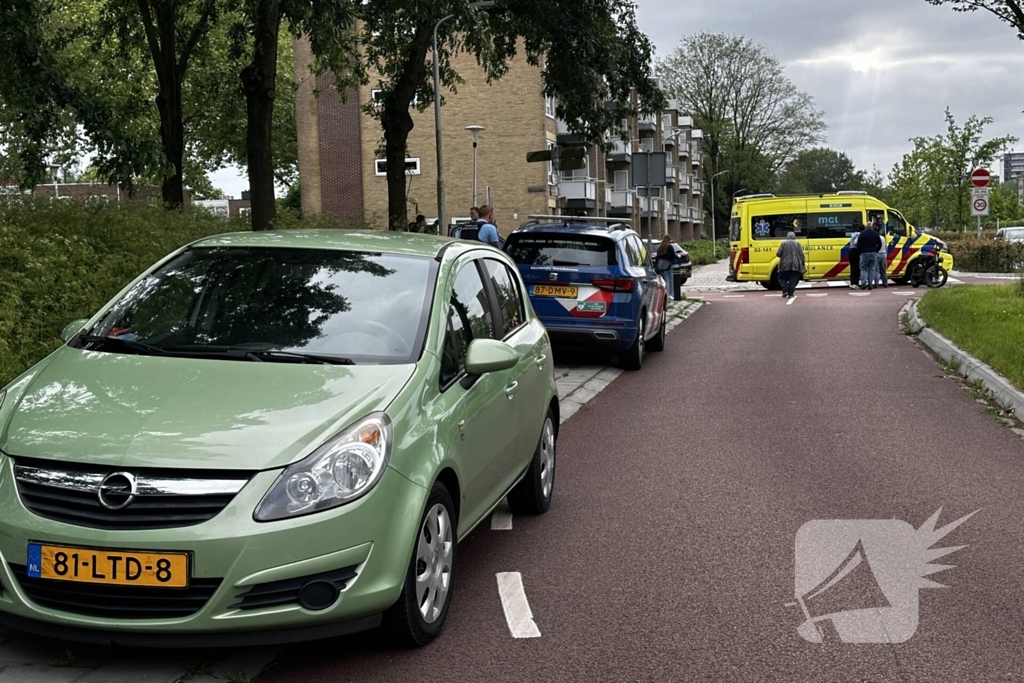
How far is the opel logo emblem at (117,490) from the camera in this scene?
13.0 feet

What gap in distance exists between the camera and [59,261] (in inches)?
447

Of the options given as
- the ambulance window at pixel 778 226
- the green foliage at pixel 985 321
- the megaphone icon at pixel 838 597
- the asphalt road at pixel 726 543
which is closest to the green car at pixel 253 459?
the asphalt road at pixel 726 543

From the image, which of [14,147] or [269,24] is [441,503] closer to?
[269,24]

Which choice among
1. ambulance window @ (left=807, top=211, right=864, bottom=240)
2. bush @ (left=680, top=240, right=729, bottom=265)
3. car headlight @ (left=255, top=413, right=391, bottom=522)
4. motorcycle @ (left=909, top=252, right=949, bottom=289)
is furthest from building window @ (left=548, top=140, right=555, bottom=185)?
car headlight @ (left=255, top=413, right=391, bottom=522)

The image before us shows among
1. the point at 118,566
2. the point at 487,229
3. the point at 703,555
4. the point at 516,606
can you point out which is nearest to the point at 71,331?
the point at 118,566

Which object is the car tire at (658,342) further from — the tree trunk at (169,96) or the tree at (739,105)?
the tree at (739,105)

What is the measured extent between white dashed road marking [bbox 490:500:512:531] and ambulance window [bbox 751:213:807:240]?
89.4 ft

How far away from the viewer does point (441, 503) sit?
4719 mm

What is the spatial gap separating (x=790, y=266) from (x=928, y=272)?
518 cm

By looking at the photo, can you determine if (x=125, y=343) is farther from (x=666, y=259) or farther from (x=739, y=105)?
(x=739, y=105)

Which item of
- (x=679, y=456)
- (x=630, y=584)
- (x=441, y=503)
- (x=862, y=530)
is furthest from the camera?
(x=679, y=456)

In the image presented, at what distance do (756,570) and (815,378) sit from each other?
7.86 m

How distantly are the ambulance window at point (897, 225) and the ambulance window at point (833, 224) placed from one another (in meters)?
0.80

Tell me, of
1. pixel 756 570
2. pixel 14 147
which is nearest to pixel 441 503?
pixel 756 570
